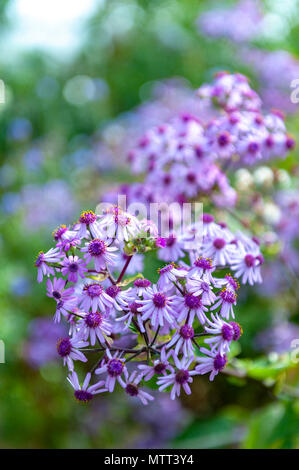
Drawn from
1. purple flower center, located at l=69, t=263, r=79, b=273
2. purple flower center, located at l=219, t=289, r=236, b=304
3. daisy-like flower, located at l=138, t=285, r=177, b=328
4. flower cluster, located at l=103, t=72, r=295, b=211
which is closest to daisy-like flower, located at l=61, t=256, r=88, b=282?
purple flower center, located at l=69, t=263, r=79, b=273

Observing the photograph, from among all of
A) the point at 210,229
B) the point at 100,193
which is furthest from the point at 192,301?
the point at 100,193

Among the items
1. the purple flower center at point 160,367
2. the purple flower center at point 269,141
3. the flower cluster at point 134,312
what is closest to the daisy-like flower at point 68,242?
the flower cluster at point 134,312

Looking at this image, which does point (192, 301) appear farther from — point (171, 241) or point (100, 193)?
point (100, 193)

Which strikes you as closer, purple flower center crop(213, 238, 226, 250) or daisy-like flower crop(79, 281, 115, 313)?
daisy-like flower crop(79, 281, 115, 313)

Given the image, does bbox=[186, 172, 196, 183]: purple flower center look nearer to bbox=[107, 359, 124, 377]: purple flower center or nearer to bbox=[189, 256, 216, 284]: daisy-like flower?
bbox=[189, 256, 216, 284]: daisy-like flower

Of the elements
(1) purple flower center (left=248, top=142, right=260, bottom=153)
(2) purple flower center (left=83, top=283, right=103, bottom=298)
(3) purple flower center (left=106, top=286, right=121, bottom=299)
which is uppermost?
(1) purple flower center (left=248, top=142, right=260, bottom=153)
